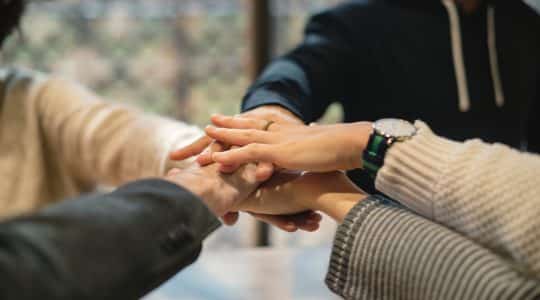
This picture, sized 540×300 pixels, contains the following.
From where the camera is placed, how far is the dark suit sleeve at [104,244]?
0.44 m

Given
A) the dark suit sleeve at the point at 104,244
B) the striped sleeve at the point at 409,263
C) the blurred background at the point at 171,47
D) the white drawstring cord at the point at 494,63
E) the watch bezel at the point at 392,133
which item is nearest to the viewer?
the dark suit sleeve at the point at 104,244

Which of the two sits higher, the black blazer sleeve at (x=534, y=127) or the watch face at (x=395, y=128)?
the watch face at (x=395, y=128)

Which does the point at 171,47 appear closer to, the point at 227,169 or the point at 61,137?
Answer: the point at 61,137

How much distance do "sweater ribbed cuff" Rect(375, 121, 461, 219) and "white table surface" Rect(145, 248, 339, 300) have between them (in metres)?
0.25

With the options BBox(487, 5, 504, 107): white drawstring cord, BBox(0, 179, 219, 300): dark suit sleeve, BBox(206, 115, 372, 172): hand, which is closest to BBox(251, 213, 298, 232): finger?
BBox(206, 115, 372, 172): hand

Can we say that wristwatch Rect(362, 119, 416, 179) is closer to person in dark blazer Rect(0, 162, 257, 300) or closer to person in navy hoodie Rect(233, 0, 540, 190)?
person in dark blazer Rect(0, 162, 257, 300)

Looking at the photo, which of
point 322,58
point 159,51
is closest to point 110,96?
point 159,51

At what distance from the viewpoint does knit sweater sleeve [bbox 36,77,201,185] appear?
1.03m

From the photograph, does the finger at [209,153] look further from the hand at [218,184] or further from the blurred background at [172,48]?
the blurred background at [172,48]

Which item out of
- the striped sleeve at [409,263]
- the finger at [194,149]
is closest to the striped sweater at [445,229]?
the striped sleeve at [409,263]

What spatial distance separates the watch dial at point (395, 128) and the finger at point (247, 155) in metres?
0.15

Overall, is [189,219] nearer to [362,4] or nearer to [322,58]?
[322,58]

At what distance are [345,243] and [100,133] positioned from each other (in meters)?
0.57

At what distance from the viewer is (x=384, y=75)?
3.53 ft
